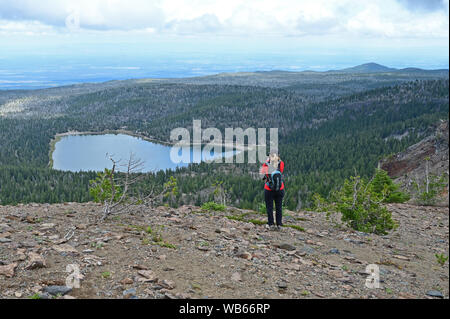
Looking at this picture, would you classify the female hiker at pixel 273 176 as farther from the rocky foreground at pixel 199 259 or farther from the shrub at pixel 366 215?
the shrub at pixel 366 215

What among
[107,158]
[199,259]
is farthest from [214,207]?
[107,158]

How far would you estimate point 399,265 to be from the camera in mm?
12055

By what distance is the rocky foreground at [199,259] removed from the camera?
8703 mm

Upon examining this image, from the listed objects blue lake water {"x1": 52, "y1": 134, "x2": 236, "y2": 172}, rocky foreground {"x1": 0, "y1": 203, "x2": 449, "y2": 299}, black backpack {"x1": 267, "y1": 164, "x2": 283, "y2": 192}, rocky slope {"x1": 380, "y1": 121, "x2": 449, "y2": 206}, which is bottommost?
blue lake water {"x1": 52, "y1": 134, "x2": 236, "y2": 172}

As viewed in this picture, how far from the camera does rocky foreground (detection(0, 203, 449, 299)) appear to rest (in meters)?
8.70

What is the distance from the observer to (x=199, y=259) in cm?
1073

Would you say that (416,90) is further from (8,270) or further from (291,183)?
(8,270)

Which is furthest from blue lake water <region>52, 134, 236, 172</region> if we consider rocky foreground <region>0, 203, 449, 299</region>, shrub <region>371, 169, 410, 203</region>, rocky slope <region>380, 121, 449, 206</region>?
rocky foreground <region>0, 203, 449, 299</region>

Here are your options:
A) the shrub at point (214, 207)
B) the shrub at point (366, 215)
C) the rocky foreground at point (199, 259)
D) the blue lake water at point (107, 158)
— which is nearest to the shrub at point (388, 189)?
the shrub at point (366, 215)

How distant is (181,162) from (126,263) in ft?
534

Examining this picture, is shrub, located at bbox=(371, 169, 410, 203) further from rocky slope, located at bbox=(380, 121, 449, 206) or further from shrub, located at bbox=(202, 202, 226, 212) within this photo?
rocky slope, located at bbox=(380, 121, 449, 206)

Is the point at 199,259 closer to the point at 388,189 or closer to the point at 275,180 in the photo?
the point at 275,180
